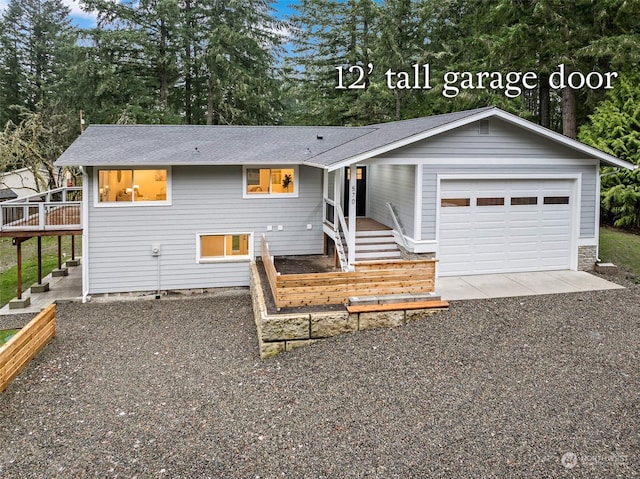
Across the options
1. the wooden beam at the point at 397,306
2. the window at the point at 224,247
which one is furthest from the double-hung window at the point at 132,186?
the wooden beam at the point at 397,306

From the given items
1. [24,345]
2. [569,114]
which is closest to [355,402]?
[24,345]

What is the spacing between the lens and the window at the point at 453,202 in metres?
11.9

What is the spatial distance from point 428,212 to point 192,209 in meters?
6.14

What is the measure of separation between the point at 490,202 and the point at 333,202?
3969mm

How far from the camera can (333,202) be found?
12883mm

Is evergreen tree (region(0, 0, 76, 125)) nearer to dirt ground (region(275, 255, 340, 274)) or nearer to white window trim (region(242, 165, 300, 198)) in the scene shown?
white window trim (region(242, 165, 300, 198))

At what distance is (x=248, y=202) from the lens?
13.3 metres

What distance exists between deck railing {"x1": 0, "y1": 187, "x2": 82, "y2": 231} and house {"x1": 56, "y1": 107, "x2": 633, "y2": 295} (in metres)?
0.95

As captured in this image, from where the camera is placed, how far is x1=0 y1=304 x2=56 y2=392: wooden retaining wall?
766 centimetres

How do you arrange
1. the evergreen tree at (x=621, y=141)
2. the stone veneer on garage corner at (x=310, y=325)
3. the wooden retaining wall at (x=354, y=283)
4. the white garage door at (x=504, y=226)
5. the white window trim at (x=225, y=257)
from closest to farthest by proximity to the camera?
1. the stone veneer on garage corner at (x=310, y=325)
2. the wooden retaining wall at (x=354, y=283)
3. the white garage door at (x=504, y=226)
4. the white window trim at (x=225, y=257)
5. the evergreen tree at (x=621, y=141)

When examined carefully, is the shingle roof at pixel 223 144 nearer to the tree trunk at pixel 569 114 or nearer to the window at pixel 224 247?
the window at pixel 224 247

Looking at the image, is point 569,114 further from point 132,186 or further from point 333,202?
point 132,186

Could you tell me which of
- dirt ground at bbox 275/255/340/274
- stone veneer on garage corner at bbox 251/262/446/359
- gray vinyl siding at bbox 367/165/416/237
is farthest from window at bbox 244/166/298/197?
stone veneer on garage corner at bbox 251/262/446/359

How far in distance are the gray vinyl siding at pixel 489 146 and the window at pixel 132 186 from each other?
589cm
